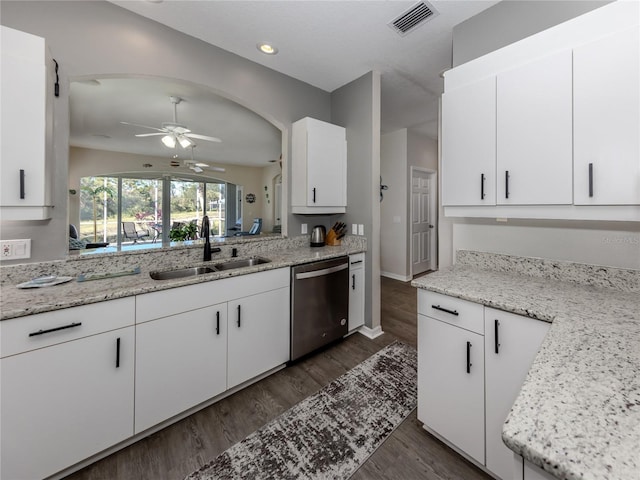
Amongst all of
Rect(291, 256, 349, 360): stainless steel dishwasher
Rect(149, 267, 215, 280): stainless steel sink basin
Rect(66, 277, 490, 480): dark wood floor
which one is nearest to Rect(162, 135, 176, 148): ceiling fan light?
Rect(149, 267, 215, 280): stainless steel sink basin

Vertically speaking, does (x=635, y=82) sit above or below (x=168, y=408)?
above

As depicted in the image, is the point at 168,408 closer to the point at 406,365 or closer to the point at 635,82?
the point at 406,365

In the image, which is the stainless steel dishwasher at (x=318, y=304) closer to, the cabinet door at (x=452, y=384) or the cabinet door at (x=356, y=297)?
the cabinet door at (x=356, y=297)

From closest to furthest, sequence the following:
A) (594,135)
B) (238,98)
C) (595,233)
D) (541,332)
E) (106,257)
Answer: (541,332), (594,135), (595,233), (106,257), (238,98)

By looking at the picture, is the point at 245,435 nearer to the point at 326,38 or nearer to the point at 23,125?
the point at 23,125

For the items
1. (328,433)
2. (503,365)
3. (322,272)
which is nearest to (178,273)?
(322,272)

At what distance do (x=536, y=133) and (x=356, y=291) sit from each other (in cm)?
201

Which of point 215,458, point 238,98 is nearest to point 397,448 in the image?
point 215,458

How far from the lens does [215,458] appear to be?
4.95 ft

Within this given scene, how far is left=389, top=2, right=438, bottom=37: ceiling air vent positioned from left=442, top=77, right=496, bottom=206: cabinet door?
0.74m

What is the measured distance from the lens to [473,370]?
53.9 inches

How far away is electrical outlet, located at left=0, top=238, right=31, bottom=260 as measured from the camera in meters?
1.59

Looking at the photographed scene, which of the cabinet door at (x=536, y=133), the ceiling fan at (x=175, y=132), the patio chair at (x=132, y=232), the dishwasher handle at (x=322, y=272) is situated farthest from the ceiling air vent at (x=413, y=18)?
the patio chair at (x=132, y=232)

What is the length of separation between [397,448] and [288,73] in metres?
3.38
